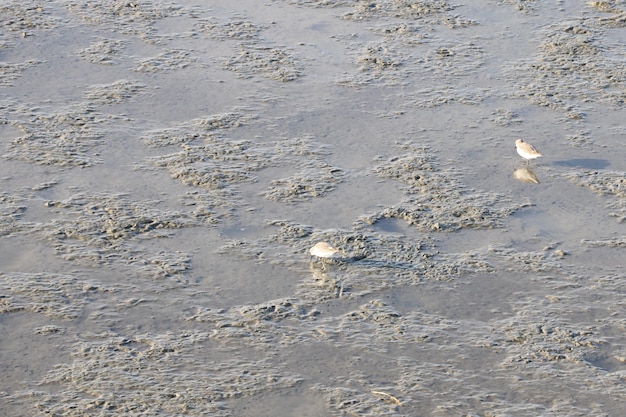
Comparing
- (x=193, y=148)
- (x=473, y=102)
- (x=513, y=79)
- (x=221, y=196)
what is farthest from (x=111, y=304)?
(x=513, y=79)

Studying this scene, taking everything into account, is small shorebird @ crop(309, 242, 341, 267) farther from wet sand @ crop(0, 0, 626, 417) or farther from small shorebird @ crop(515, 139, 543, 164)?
small shorebird @ crop(515, 139, 543, 164)

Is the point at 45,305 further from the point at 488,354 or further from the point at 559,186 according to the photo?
the point at 559,186

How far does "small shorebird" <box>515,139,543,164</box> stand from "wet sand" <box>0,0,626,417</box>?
0.51 ft

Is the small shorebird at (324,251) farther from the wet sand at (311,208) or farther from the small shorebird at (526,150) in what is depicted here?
the small shorebird at (526,150)

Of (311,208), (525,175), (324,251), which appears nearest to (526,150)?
(525,175)

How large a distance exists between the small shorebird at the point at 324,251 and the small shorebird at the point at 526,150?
1.80 metres

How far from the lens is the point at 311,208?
285 inches

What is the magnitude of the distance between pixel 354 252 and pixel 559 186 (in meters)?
1.77

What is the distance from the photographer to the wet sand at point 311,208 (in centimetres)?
573

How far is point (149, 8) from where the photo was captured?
10.2 m

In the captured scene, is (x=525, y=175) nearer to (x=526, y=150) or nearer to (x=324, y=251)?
(x=526, y=150)

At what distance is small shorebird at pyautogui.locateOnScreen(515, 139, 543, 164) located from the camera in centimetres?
753

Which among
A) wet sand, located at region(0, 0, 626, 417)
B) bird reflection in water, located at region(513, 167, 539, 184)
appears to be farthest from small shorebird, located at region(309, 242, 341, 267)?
bird reflection in water, located at region(513, 167, 539, 184)

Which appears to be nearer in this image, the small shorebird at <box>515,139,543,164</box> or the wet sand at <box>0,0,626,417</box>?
the wet sand at <box>0,0,626,417</box>
